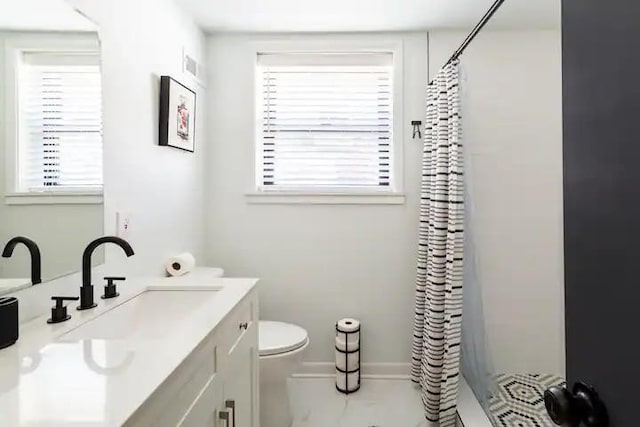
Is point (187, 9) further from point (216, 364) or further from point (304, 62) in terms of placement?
point (216, 364)

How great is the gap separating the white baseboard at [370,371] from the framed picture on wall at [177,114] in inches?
63.1

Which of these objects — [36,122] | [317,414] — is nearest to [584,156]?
[36,122]

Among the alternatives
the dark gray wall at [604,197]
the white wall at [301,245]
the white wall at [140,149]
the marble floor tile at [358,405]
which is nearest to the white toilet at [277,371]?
the marble floor tile at [358,405]

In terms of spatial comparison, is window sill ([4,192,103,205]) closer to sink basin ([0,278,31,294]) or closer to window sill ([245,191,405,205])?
sink basin ([0,278,31,294])

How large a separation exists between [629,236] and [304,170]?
90.5 inches

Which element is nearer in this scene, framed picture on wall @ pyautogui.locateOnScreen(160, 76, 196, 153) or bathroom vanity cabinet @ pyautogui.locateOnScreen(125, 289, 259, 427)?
bathroom vanity cabinet @ pyautogui.locateOnScreen(125, 289, 259, 427)

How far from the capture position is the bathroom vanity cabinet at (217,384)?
2.73ft

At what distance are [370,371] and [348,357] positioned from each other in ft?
0.91

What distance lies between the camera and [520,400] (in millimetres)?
2039

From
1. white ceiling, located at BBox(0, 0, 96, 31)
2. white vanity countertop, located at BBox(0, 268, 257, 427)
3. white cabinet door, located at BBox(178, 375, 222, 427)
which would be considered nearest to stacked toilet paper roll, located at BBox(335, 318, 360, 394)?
white cabinet door, located at BBox(178, 375, 222, 427)

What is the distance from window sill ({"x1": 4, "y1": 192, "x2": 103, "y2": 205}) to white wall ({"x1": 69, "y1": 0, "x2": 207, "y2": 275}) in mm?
107

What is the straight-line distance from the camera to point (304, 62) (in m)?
2.72

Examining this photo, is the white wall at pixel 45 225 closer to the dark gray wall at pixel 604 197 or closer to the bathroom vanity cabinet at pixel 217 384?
the bathroom vanity cabinet at pixel 217 384

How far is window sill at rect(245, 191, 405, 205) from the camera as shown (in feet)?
8.75
